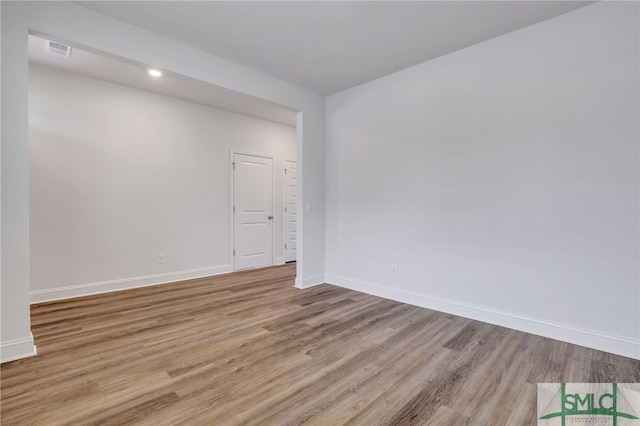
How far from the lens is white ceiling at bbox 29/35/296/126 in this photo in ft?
10.8

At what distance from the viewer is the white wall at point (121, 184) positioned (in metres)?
3.63

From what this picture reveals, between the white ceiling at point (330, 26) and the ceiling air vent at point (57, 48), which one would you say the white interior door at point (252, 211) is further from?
the ceiling air vent at point (57, 48)

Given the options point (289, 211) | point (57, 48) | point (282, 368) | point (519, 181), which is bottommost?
point (282, 368)

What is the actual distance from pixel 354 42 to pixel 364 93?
1.05 m

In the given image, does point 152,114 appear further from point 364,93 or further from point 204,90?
point 364,93

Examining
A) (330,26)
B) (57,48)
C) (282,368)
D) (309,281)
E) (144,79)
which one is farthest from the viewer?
(309,281)

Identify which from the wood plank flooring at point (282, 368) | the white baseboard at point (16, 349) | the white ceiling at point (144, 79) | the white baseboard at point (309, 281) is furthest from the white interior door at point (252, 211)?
the white baseboard at point (16, 349)

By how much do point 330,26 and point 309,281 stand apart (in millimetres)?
3125

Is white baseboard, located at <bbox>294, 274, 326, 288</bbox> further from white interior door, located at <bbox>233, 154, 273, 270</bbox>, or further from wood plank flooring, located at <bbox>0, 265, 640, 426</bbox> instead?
white interior door, located at <bbox>233, 154, 273, 270</bbox>

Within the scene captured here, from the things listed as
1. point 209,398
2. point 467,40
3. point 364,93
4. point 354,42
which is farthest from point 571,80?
point 209,398

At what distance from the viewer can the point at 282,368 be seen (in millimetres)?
2139

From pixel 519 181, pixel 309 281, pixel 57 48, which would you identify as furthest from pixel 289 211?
pixel 519 181

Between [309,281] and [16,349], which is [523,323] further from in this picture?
[16,349]

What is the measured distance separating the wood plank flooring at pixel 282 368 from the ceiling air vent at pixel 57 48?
2801mm
